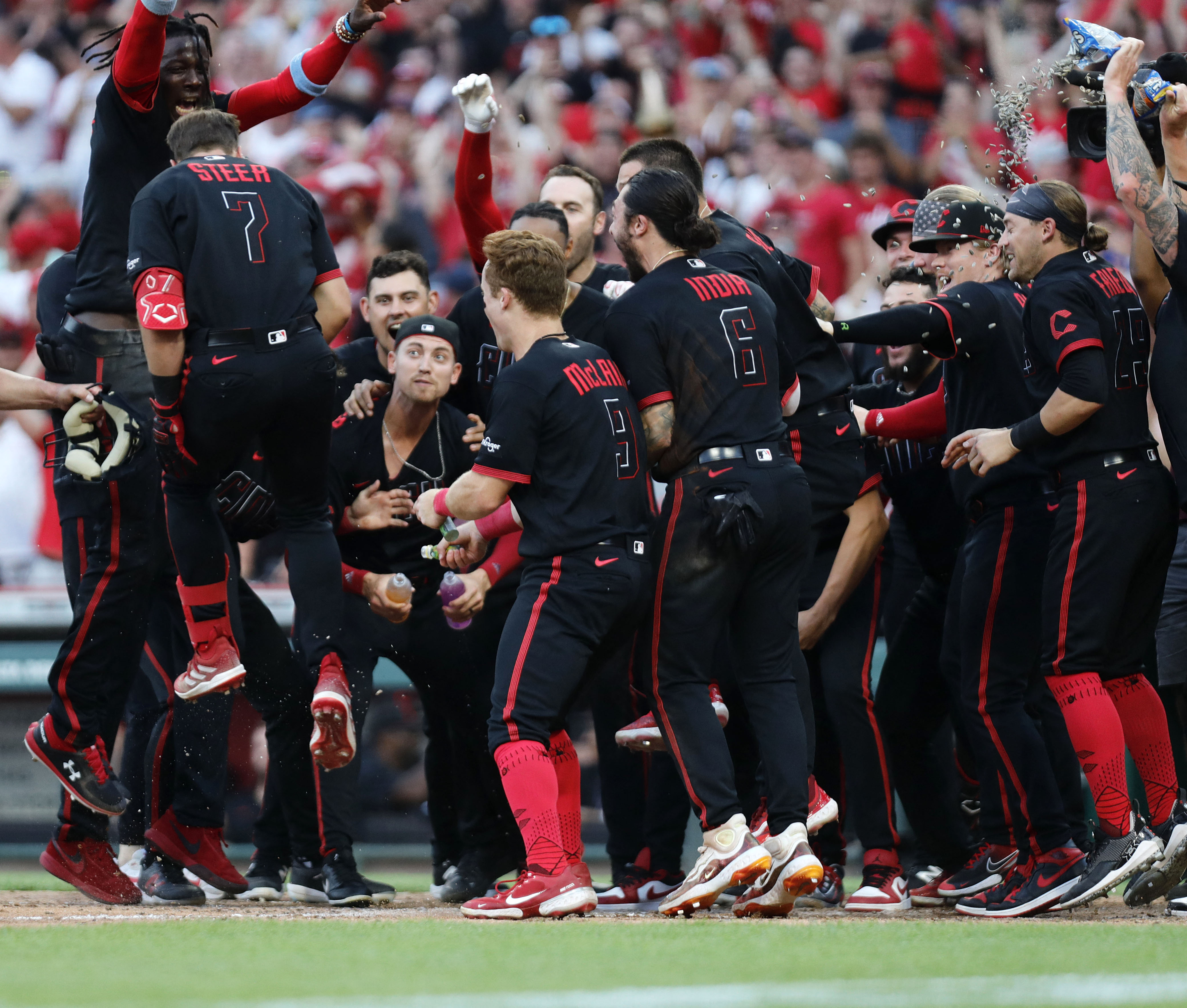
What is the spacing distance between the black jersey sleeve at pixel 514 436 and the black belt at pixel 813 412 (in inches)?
51.6

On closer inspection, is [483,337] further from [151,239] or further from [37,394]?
[37,394]

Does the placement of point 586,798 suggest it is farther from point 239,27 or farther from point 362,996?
point 239,27

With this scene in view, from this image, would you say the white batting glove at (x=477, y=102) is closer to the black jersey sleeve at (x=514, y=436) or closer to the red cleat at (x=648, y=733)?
the black jersey sleeve at (x=514, y=436)

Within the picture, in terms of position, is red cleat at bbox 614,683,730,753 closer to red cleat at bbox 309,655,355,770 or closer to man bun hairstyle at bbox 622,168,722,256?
red cleat at bbox 309,655,355,770

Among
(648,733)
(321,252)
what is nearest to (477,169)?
(321,252)

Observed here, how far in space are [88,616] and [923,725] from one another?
3.33 meters

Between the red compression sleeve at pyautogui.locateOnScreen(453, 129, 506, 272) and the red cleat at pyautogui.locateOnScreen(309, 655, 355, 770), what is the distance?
74.7 inches

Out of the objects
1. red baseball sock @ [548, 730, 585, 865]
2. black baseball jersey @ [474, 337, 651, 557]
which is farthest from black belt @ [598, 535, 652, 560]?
red baseball sock @ [548, 730, 585, 865]

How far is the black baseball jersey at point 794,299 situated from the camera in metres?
5.88

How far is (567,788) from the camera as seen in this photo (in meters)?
5.36

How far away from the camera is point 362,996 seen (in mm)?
3180


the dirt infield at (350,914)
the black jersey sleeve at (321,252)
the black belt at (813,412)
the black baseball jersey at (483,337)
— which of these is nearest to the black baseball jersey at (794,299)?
the black belt at (813,412)

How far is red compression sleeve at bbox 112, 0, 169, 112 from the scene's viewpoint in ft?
17.4

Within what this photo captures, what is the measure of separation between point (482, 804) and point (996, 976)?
3.30m
